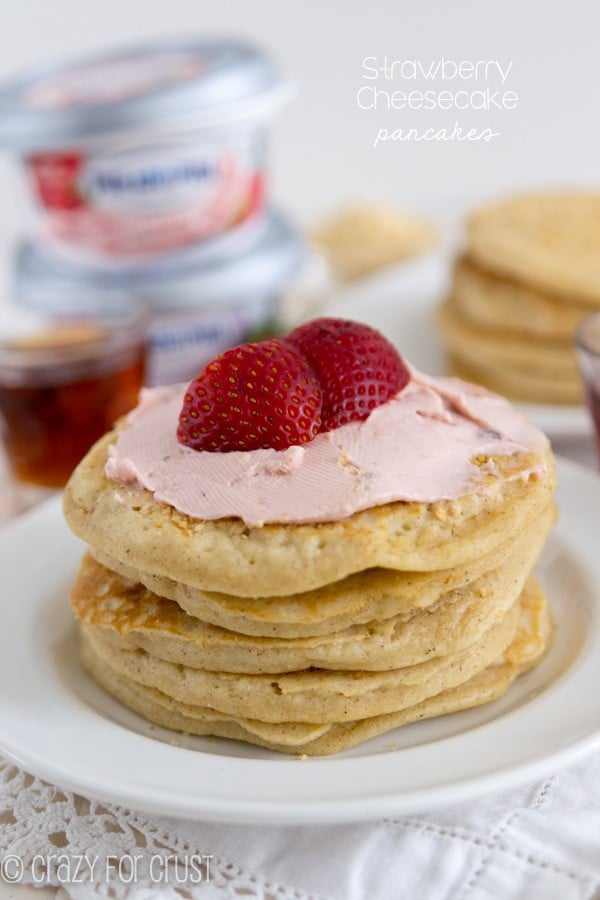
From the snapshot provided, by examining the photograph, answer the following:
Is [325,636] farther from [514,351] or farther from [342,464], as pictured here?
[514,351]

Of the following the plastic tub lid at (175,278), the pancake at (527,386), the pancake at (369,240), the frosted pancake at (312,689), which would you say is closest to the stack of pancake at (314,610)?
the frosted pancake at (312,689)

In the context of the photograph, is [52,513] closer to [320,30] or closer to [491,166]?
[320,30]

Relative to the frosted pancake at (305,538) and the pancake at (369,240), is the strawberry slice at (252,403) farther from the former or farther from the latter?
the pancake at (369,240)

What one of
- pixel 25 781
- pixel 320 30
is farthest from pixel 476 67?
pixel 25 781

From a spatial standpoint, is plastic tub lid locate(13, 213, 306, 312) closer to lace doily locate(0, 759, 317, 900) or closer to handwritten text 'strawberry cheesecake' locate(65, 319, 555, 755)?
handwritten text 'strawberry cheesecake' locate(65, 319, 555, 755)

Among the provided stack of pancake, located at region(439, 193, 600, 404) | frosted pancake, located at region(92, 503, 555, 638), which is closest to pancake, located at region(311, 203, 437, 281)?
stack of pancake, located at region(439, 193, 600, 404)
